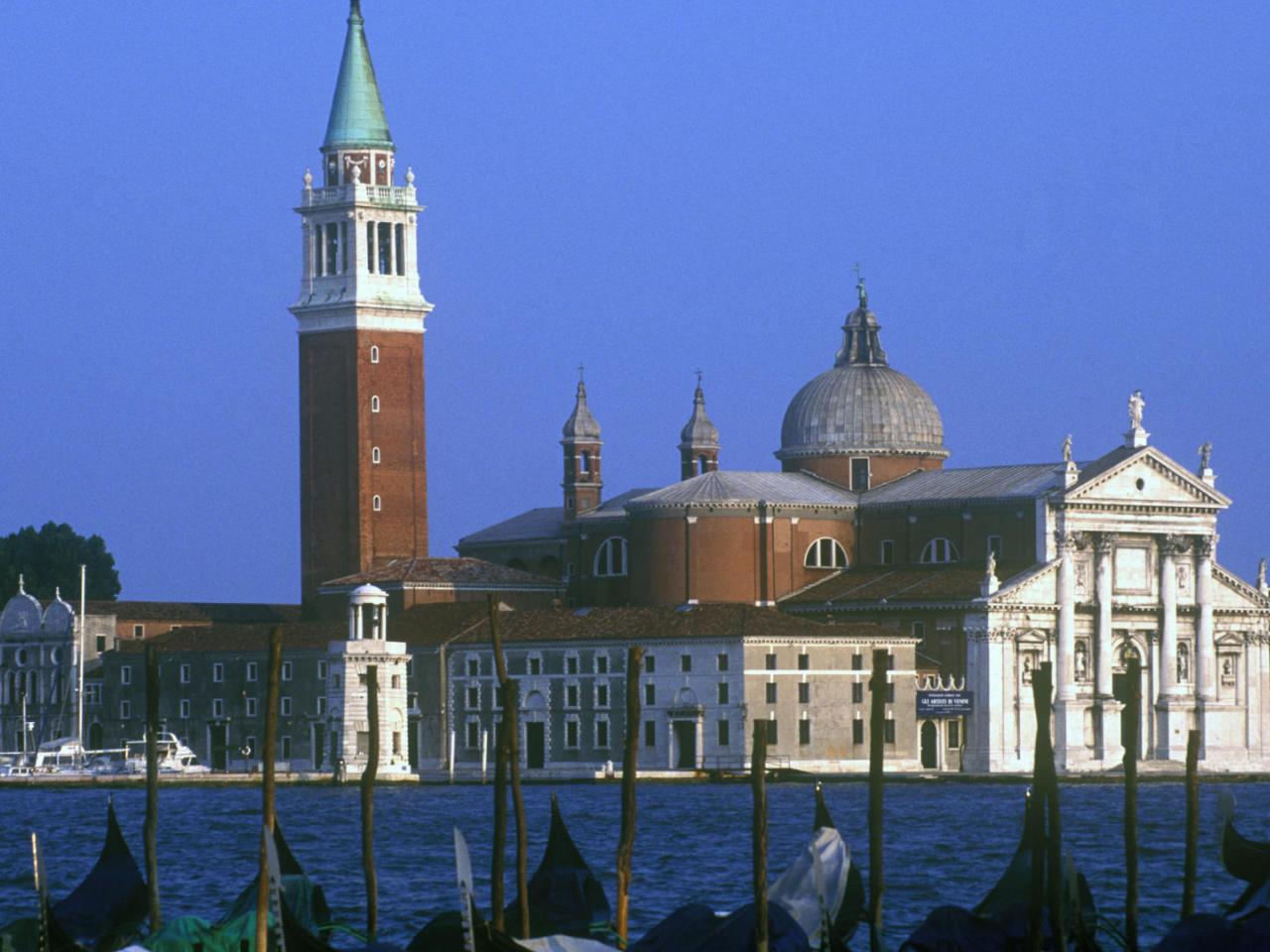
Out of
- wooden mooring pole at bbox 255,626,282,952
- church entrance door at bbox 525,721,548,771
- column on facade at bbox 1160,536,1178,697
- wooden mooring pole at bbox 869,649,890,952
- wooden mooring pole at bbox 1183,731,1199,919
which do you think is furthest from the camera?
column on facade at bbox 1160,536,1178,697

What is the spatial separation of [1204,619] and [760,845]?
59.7m

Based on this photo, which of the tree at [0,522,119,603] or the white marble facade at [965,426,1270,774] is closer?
the white marble facade at [965,426,1270,774]

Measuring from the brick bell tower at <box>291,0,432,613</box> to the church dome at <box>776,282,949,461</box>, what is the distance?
10.7 meters

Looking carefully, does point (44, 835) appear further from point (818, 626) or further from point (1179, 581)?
point (1179, 581)

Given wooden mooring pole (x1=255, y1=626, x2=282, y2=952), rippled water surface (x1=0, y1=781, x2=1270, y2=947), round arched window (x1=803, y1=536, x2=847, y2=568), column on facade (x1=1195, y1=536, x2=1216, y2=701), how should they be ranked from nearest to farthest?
wooden mooring pole (x1=255, y1=626, x2=282, y2=952), rippled water surface (x1=0, y1=781, x2=1270, y2=947), column on facade (x1=1195, y1=536, x2=1216, y2=701), round arched window (x1=803, y1=536, x2=847, y2=568)

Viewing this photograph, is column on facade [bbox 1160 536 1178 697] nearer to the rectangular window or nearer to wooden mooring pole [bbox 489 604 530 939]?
the rectangular window

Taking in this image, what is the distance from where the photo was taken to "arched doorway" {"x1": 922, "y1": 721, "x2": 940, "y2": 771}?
84812 mm

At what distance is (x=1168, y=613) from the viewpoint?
87.2 meters

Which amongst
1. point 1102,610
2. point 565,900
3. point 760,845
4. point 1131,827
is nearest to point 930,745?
point 1102,610

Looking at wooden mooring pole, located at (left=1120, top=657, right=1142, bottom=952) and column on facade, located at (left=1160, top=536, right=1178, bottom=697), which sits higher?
column on facade, located at (left=1160, top=536, right=1178, bottom=697)

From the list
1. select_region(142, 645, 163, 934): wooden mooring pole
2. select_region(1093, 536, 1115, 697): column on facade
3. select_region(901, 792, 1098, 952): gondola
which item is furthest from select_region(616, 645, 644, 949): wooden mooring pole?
select_region(1093, 536, 1115, 697): column on facade

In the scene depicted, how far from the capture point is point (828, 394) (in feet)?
307

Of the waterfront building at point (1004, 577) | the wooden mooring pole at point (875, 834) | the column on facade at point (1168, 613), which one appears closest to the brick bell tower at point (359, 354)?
the waterfront building at point (1004, 577)

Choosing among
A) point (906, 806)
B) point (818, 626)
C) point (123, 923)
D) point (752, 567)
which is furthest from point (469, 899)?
point (752, 567)
